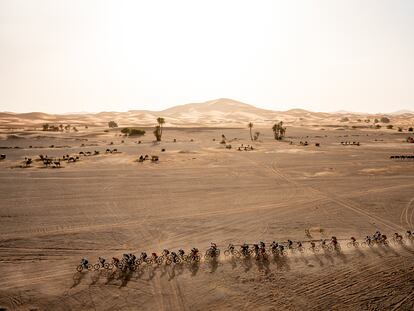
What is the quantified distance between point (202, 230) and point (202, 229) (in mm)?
190

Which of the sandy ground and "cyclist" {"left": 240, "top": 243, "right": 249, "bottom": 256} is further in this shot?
"cyclist" {"left": 240, "top": 243, "right": 249, "bottom": 256}

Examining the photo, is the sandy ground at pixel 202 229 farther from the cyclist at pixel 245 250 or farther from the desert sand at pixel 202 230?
the cyclist at pixel 245 250

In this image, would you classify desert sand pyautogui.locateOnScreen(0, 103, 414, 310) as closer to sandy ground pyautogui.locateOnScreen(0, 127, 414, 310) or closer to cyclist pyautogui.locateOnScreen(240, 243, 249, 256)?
sandy ground pyautogui.locateOnScreen(0, 127, 414, 310)

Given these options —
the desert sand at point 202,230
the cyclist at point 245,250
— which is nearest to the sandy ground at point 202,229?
the desert sand at point 202,230

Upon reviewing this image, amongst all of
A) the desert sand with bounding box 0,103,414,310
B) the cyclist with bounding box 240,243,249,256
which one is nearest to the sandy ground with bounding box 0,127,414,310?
the desert sand with bounding box 0,103,414,310

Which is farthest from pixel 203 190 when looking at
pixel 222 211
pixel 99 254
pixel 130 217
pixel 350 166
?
pixel 350 166

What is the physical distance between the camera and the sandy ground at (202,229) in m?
15.6

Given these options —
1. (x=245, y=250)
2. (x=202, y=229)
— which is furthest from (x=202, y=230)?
(x=245, y=250)

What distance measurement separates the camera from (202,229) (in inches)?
931

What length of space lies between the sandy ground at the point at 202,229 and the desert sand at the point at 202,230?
81mm

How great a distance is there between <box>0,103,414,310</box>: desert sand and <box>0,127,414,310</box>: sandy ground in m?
0.08

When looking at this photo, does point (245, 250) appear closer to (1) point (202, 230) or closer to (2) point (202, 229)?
(1) point (202, 230)

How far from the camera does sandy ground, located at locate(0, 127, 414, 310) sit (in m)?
15.6

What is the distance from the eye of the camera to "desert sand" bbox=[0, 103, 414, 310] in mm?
15664
